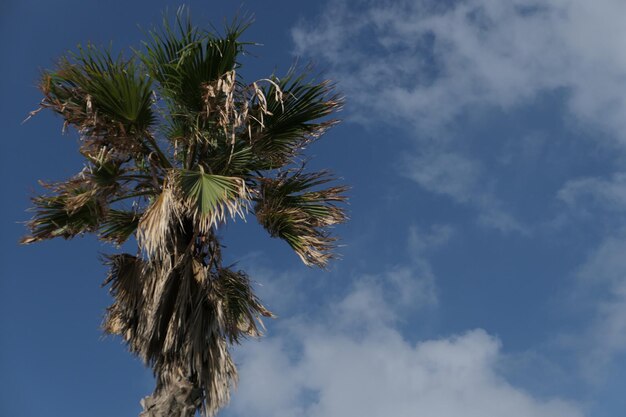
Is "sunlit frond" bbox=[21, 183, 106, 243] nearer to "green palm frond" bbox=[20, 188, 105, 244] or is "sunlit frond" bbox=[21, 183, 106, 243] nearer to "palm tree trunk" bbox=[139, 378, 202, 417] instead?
"green palm frond" bbox=[20, 188, 105, 244]

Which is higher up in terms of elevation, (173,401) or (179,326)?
(179,326)

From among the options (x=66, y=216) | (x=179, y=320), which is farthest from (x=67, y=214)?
(x=179, y=320)

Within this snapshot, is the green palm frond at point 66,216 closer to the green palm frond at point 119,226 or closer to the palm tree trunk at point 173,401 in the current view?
the green palm frond at point 119,226

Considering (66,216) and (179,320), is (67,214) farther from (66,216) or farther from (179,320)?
(179,320)

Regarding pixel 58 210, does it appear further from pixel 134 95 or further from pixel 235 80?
pixel 235 80

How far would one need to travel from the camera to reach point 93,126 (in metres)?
7.67

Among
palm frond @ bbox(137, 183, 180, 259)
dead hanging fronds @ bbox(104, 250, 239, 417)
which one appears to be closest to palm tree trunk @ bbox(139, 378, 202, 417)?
dead hanging fronds @ bbox(104, 250, 239, 417)

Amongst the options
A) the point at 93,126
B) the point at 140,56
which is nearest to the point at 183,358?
the point at 93,126

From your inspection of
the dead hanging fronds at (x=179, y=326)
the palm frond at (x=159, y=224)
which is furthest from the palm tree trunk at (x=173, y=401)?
the palm frond at (x=159, y=224)

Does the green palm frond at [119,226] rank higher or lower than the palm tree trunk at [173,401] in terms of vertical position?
higher

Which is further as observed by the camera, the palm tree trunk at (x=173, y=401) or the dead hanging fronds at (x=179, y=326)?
the dead hanging fronds at (x=179, y=326)

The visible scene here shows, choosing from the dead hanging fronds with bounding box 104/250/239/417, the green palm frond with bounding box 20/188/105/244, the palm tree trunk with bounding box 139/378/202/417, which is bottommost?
the palm tree trunk with bounding box 139/378/202/417

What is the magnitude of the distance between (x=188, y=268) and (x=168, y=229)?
0.57 meters

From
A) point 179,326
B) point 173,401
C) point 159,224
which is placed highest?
point 159,224
